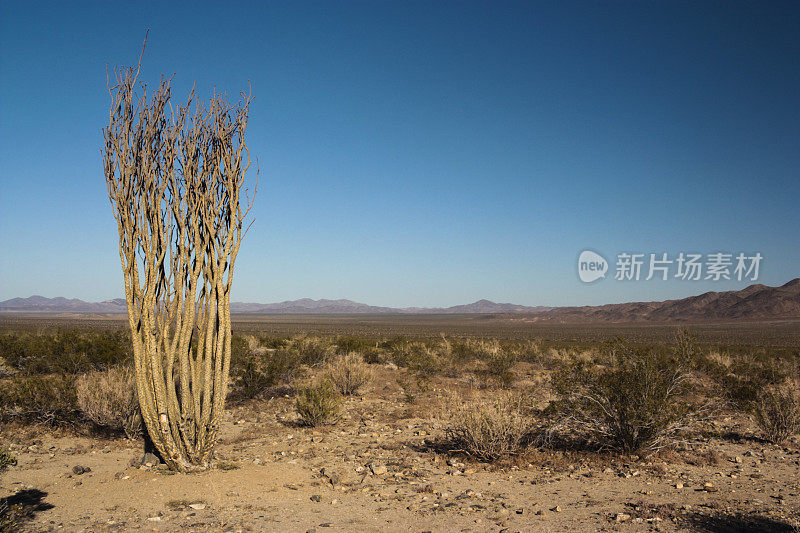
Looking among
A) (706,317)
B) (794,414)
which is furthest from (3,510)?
(706,317)

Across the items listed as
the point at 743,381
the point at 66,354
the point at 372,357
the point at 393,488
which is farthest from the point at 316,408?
the point at 743,381

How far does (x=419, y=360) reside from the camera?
17781 millimetres

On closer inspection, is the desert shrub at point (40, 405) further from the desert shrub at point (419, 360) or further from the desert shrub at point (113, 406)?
the desert shrub at point (419, 360)

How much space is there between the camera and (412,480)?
622cm

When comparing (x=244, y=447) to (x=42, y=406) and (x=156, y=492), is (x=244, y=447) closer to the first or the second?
(x=156, y=492)

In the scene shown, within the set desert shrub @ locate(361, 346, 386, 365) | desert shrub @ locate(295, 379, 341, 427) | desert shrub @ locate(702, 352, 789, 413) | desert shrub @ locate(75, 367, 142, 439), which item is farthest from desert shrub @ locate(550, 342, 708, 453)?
desert shrub @ locate(361, 346, 386, 365)

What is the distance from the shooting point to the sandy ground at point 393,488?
15.8ft

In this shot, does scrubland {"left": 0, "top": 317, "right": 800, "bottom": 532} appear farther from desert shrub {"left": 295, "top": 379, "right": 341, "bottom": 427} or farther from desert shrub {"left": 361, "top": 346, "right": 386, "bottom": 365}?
desert shrub {"left": 361, "top": 346, "right": 386, "bottom": 365}

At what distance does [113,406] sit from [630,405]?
8271 millimetres

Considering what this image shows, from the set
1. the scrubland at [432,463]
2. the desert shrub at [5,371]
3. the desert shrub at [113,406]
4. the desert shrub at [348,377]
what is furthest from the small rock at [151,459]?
the desert shrub at [5,371]

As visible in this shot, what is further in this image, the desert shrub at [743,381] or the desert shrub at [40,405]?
the desert shrub at [743,381]

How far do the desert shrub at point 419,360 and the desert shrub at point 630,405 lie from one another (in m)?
8.59

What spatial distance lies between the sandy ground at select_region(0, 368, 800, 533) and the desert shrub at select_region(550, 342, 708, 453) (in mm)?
340

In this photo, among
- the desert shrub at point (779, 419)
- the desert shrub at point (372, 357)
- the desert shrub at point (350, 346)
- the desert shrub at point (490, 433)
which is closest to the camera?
the desert shrub at point (490, 433)
